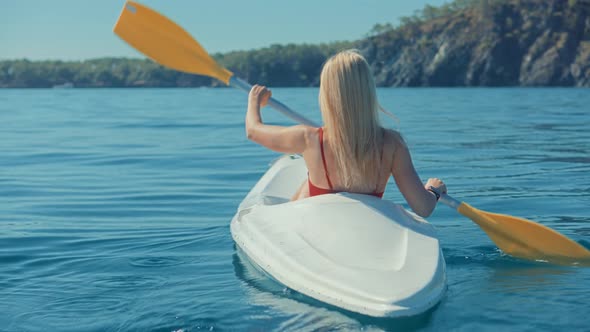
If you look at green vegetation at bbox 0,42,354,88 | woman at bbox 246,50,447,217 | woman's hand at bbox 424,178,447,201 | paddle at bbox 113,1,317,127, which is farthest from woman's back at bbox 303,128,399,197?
green vegetation at bbox 0,42,354,88

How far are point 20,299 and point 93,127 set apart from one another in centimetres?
1296

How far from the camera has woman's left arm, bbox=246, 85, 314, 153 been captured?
3.70 meters

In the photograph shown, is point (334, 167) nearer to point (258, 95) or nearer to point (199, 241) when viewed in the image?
point (258, 95)

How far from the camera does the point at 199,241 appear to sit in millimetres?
5176

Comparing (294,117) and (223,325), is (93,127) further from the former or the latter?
(223,325)

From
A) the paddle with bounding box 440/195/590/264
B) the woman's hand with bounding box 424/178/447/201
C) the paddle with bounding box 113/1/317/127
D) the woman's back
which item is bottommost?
the paddle with bounding box 440/195/590/264

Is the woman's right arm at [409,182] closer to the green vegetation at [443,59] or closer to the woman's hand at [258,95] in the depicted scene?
the woman's hand at [258,95]

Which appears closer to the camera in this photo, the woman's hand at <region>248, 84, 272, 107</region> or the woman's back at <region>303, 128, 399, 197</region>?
the woman's back at <region>303, 128, 399, 197</region>

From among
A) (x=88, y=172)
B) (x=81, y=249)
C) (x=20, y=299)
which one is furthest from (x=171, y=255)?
(x=88, y=172)

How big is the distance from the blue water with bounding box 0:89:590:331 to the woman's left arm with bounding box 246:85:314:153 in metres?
0.76

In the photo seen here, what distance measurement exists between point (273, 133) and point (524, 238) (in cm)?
190

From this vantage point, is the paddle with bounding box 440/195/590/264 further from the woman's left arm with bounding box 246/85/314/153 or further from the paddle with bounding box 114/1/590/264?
the woman's left arm with bounding box 246/85/314/153

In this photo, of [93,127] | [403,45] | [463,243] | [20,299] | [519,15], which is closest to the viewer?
[20,299]

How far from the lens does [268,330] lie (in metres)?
3.12
